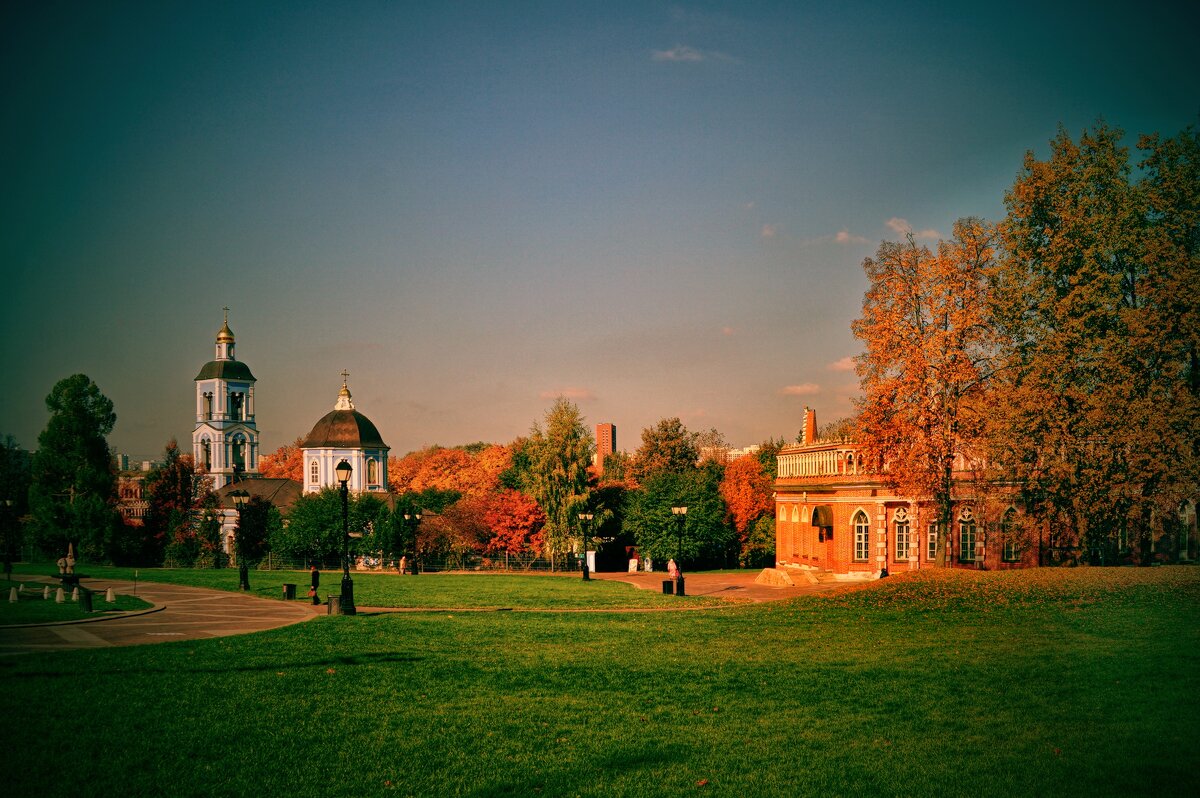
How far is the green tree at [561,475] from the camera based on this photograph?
56719mm

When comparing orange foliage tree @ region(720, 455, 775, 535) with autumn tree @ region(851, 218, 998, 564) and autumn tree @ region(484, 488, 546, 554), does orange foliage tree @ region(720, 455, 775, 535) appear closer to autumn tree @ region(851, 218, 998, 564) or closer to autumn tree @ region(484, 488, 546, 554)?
autumn tree @ region(484, 488, 546, 554)

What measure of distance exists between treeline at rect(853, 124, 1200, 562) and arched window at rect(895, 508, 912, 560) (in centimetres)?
361

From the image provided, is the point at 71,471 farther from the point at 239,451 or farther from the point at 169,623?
the point at 169,623

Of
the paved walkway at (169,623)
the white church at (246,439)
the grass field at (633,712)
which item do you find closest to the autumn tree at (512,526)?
the white church at (246,439)

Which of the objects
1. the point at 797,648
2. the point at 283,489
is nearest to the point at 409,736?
the point at 797,648

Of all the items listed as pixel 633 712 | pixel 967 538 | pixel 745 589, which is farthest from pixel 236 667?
pixel 967 538

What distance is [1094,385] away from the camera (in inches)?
1046

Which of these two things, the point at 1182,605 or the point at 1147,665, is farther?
the point at 1182,605

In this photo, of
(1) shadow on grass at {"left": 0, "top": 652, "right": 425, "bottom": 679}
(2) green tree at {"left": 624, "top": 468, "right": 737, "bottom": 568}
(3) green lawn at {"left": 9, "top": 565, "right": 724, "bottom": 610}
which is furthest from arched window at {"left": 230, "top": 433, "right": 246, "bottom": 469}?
(1) shadow on grass at {"left": 0, "top": 652, "right": 425, "bottom": 679}

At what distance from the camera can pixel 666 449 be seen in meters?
75.1

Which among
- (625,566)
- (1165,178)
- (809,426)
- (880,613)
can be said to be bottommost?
(625,566)

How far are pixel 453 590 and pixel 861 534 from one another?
61.5ft

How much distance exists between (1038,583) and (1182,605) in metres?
4.59

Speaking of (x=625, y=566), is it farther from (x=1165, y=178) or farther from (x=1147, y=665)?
(x=1147, y=665)
